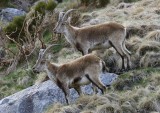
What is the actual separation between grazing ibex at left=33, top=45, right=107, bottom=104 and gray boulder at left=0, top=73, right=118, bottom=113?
2.78 feet

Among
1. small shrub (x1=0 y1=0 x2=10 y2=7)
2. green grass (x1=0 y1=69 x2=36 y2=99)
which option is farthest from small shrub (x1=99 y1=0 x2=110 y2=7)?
small shrub (x1=0 y1=0 x2=10 y2=7)

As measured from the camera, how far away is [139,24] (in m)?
13.3

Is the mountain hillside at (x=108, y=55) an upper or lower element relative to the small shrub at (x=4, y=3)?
upper

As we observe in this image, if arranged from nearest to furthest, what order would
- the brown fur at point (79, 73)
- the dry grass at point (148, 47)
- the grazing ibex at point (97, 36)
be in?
the brown fur at point (79, 73), the grazing ibex at point (97, 36), the dry grass at point (148, 47)

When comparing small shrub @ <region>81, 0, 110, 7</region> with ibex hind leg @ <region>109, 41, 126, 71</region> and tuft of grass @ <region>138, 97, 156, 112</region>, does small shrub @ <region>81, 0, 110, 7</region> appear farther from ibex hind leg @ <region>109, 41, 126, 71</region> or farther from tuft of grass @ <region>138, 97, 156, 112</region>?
tuft of grass @ <region>138, 97, 156, 112</region>

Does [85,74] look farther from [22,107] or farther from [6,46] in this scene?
[6,46]

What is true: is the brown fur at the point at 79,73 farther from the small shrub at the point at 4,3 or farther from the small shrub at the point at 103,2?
the small shrub at the point at 4,3

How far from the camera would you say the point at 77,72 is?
29.9ft

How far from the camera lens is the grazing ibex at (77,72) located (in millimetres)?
9000

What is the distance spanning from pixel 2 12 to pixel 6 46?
6264 millimetres

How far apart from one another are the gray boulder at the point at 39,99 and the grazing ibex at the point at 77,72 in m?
0.85

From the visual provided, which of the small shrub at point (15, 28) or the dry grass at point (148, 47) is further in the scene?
the small shrub at point (15, 28)

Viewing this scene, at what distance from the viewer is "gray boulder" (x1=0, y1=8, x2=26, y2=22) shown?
22081mm

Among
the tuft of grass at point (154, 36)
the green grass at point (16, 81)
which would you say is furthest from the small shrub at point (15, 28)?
the tuft of grass at point (154, 36)
